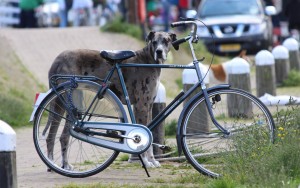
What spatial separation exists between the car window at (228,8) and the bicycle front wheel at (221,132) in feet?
61.3

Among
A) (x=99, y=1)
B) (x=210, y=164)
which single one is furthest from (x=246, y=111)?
(x=99, y=1)

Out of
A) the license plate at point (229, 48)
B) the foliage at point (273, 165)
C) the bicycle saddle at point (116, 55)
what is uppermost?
the bicycle saddle at point (116, 55)

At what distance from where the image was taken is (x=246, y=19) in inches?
1103

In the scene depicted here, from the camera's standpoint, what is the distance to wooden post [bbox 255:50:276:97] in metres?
17.2

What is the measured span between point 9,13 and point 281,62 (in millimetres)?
14904

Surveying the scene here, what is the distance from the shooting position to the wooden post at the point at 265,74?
17188 mm

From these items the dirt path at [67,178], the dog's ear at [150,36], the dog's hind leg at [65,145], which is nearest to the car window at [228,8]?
the dirt path at [67,178]

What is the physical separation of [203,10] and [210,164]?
19261mm

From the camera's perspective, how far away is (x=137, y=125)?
9594 mm

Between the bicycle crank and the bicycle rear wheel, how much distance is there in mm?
83

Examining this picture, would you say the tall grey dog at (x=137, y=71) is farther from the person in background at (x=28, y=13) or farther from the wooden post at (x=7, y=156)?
the person in background at (x=28, y=13)

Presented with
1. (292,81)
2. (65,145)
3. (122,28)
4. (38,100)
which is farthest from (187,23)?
(122,28)

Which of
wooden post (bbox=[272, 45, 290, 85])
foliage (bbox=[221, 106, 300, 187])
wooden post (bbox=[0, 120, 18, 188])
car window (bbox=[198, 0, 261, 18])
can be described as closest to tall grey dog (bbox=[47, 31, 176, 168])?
foliage (bbox=[221, 106, 300, 187])

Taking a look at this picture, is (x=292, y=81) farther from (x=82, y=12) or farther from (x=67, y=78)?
(x=82, y=12)
